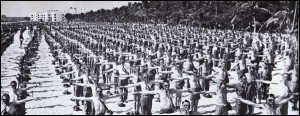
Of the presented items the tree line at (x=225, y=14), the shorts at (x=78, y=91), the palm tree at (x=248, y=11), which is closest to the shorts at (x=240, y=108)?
the shorts at (x=78, y=91)

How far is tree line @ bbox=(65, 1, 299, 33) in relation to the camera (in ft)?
119

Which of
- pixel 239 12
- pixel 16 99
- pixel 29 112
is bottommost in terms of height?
pixel 29 112

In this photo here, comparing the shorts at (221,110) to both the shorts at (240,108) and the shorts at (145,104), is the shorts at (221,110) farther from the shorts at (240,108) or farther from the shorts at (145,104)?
the shorts at (145,104)

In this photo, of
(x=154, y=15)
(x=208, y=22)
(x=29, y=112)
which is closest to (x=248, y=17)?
(x=208, y=22)

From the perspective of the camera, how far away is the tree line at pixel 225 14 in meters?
36.3

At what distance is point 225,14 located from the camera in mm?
50969

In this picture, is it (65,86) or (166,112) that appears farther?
(65,86)

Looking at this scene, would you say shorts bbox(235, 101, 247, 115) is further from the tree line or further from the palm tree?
the palm tree

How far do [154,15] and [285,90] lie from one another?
2589 inches

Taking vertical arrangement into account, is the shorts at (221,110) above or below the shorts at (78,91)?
above

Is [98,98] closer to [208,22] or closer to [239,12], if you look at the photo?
[239,12]

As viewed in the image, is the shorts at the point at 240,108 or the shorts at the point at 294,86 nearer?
the shorts at the point at 240,108

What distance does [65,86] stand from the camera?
17875 millimetres

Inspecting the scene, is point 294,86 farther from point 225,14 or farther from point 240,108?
point 225,14
